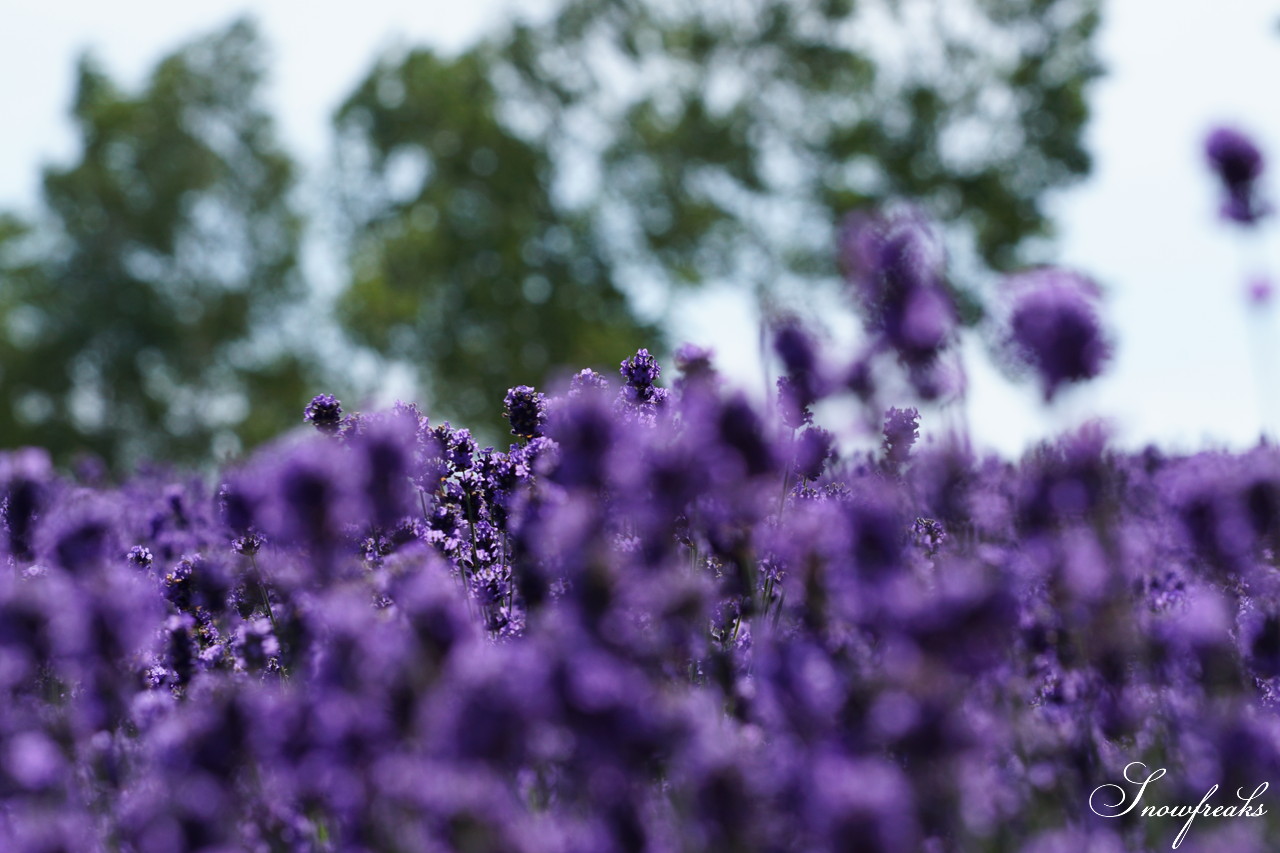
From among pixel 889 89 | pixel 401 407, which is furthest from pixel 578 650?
pixel 889 89

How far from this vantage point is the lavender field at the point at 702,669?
219 cm

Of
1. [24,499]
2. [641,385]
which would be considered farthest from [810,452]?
[24,499]

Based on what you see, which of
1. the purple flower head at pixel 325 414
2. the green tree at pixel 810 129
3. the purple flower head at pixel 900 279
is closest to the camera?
the purple flower head at pixel 900 279

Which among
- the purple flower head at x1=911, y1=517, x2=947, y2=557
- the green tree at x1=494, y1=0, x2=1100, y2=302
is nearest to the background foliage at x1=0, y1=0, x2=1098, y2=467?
the green tree at x1=494, y1=0, x2=1100, y2=302

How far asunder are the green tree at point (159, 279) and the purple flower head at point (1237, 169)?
26119 millimetres

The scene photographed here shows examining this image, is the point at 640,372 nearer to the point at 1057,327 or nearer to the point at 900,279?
the point at 900,279

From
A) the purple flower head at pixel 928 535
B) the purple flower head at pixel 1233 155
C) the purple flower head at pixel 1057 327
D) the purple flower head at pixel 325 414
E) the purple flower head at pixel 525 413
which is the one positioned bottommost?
the purple flower head at pixel 928 535

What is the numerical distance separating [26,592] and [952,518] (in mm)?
2209

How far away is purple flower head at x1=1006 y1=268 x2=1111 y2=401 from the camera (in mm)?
2645

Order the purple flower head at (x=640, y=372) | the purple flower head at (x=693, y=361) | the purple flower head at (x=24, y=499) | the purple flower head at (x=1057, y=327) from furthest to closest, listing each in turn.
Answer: the purple flower head at (x=640, y=372), the purple flower head at (x=693, y=361), the purple flower head at (x=24, y=499), the purple flower head at (x=1057, y=327)

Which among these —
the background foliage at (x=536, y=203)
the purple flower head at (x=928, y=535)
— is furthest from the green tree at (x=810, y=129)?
the purple flower head at (x=928, y=535)

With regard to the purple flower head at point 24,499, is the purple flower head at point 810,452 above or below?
below

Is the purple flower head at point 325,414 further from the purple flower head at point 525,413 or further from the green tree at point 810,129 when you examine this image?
the green tree at point 810,129

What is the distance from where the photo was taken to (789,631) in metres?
3.96
